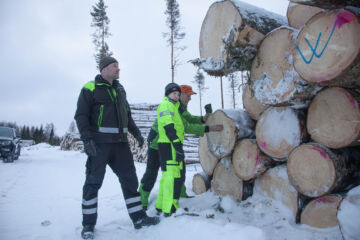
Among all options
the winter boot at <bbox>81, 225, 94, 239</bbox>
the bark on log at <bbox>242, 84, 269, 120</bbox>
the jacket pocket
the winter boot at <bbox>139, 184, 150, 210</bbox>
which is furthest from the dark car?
the bark on log at <bbox>242, 84, 269, 120</bbox>

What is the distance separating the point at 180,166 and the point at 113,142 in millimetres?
910

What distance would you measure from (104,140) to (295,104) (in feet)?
7.14

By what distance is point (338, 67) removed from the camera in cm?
182

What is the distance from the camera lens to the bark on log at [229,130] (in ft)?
10.2

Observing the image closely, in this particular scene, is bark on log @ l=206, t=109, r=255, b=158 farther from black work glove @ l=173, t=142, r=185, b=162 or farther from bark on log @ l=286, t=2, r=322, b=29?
bark on log @ l=286, t=2, r=322, b=29

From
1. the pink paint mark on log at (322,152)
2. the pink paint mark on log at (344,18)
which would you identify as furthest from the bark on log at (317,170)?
the pink paint mark on log at (344,18)

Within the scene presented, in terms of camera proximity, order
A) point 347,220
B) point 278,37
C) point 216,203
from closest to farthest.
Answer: point 347,220 < point 278,37 < point 216,203

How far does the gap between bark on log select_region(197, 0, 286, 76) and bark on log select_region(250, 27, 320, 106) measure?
164 millimetres

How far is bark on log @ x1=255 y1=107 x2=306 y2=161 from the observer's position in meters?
2.44

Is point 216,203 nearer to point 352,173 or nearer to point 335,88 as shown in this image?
point 352,173

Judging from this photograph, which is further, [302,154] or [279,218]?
[279,218]

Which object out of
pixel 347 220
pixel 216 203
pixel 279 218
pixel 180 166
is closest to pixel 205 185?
pixel 216 203

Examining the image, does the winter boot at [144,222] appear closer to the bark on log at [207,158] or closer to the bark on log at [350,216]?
the bark on log at [207,158]

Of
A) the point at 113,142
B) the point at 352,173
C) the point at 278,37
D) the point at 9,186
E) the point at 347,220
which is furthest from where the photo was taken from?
the point at 9,186
